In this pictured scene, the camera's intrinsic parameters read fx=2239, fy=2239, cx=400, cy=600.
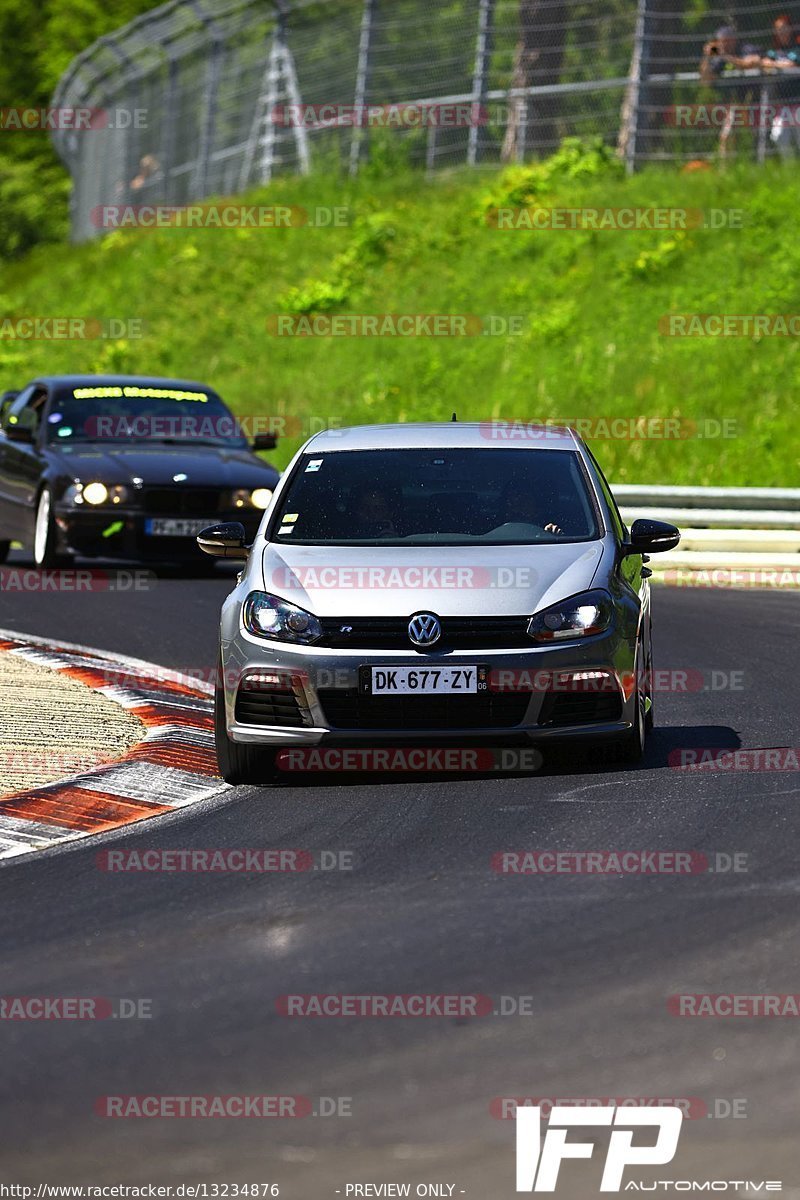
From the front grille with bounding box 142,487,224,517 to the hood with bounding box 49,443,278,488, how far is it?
0.06 metres

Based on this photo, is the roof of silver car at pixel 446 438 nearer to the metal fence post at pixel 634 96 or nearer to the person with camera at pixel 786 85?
the person with camera at pixel 786 85

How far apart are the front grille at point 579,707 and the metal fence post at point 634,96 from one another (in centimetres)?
2167

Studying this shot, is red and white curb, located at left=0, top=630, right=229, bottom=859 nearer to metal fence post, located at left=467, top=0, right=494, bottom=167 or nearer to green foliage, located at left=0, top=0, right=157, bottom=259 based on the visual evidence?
metal fence post, located at left=467, top=0, right=494, bottom=167

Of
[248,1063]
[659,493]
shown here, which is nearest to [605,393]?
[659,493]

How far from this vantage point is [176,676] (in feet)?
40.7

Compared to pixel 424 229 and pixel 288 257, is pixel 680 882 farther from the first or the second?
pixel 288 257

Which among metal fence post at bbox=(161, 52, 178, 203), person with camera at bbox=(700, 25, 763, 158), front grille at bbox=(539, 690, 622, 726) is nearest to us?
front grille at bbox=(539, 690, 622, 726)

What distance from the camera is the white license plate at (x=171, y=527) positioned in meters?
18.1

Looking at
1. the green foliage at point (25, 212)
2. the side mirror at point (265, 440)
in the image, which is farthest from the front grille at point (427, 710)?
the green foliage at point (25, 212)

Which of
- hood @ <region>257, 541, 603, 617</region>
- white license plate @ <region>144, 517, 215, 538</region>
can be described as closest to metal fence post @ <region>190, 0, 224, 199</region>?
white license plate @ <region>144, 517, 215, 538</region>

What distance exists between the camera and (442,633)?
877cm

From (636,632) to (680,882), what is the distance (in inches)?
95.2

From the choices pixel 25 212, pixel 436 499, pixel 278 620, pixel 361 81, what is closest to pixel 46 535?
pixel 436 499

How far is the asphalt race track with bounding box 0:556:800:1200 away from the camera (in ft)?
15.0
